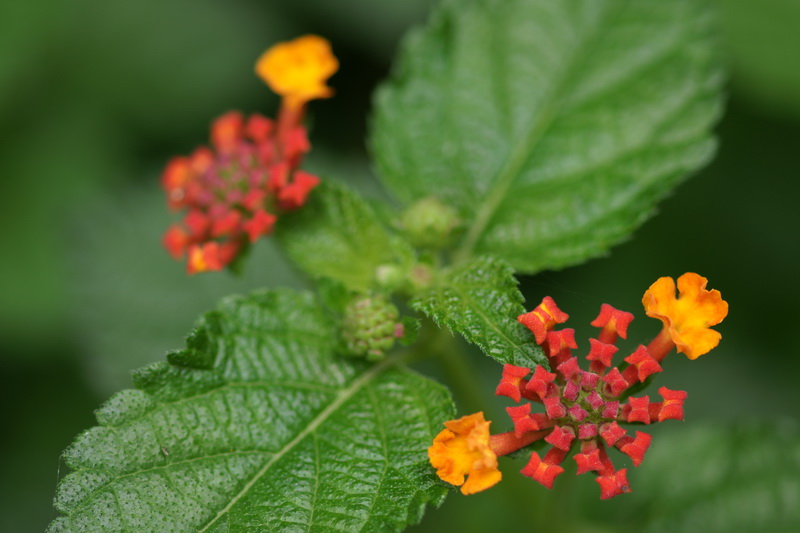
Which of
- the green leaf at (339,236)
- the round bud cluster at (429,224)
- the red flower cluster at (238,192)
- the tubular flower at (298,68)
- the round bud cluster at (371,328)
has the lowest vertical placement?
the round bud cluster at (371,328)

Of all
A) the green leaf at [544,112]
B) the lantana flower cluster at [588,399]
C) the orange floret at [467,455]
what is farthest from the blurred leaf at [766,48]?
the orange floret at [467,455]

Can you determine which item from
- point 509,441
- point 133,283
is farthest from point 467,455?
point 133,283

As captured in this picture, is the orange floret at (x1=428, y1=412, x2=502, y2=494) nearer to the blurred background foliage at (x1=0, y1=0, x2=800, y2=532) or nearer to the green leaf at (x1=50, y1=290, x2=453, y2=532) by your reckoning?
the green leaf at (x1=50, y1=290, x2=453, y2=532)

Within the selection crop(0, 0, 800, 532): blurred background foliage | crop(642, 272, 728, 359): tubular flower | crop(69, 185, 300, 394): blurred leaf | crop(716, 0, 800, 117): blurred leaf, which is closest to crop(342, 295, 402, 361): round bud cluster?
crop(642, 272, 728, 359): tubular flower

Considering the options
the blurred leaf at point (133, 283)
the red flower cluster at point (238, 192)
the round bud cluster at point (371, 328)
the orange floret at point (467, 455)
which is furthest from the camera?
the blurred leaf at point (133, 283)

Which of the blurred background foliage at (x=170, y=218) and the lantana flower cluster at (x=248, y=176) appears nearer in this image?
the lantana flower cluster at (x=248, y=176)

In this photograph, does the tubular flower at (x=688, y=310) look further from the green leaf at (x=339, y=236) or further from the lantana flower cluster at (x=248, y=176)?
the lantana flower cluster at (x=248, y=176)

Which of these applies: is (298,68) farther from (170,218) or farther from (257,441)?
(170,218)
